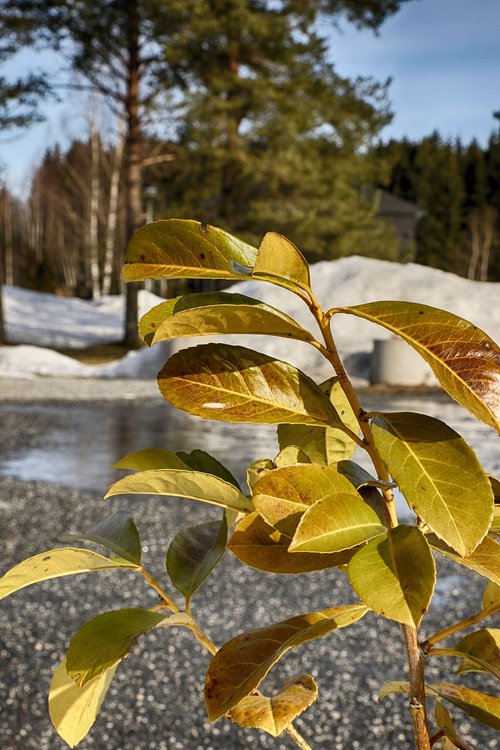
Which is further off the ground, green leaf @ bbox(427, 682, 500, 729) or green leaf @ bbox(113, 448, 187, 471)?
green leaf @ bbox(113, 448, 187, 471)

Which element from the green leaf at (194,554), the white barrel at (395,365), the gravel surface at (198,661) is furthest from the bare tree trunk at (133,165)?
the green leaf at (194,554)

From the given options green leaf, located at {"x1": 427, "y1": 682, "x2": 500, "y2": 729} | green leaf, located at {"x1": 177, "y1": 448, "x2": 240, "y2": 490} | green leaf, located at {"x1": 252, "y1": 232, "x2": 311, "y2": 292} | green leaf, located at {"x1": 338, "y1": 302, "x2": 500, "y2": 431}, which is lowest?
green leaf, located at {"x1": 427, "y1": 682, "x2": 500, "y2": 729}

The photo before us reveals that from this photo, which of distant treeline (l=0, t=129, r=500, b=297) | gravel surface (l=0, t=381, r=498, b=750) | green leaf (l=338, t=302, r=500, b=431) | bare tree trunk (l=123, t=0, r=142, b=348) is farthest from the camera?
distant treeline (l=0, t=129, r=500, b=297)

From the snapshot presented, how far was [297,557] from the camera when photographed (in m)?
0.34

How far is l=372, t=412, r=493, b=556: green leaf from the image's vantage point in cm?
29

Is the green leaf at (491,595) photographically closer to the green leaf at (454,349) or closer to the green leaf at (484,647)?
the green leaf at (484,647)

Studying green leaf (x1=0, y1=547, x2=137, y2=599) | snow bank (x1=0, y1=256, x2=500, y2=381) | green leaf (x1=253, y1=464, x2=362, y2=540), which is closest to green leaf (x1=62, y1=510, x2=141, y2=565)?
green leaf (x1=0, y1=547, x2=137, y2=599)

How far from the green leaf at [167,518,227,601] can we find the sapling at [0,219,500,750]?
4 centimetres

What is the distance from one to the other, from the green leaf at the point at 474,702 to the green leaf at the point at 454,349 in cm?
16

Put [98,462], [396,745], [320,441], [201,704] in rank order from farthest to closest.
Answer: [98,462] → [201,704] → [396,745] → [320,441]

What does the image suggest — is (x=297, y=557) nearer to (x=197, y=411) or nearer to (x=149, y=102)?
(x=197, y=411)

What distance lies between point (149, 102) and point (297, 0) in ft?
8.55

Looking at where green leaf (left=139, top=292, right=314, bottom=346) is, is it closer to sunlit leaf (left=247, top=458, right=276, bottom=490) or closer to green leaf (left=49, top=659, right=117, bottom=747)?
Answer: sunlit leaf (left=247, top=458, right=276, bottom=490)

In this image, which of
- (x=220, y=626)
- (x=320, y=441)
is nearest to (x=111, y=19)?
(x=220, y=626)
